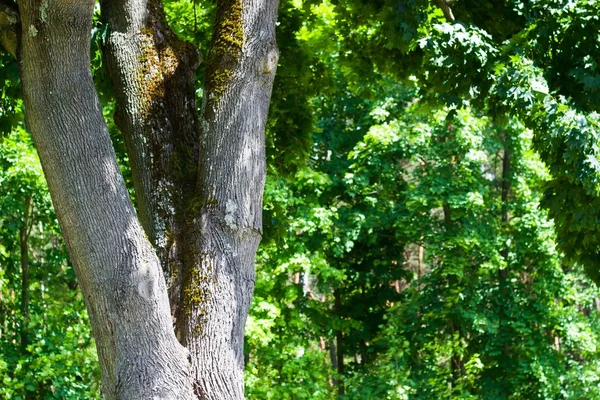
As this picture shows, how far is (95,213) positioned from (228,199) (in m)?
0.71

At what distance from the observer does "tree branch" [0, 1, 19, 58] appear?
4258mm

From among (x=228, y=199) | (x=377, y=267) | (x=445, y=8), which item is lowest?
(x=228, y=199)

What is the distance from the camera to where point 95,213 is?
4.00m

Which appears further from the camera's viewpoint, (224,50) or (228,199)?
(224,50)

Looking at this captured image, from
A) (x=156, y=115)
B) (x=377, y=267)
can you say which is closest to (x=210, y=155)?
(x=156, y=115)

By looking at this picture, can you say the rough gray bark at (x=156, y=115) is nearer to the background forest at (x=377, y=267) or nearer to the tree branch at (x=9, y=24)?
the tree branch at (x=9, y=24)

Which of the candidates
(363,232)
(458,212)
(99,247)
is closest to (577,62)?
(99,247)

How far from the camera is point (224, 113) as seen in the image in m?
4.45

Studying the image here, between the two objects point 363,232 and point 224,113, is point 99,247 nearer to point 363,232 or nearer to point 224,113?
point 224,113

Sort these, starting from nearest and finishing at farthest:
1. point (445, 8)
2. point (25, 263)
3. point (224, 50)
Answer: point (224, 50) → point (445, 8) → point (25, 263)

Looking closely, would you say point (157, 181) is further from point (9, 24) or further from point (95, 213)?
point (9, 24)

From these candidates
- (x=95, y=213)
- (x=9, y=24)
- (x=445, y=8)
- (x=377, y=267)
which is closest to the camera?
(x=95, y=213)

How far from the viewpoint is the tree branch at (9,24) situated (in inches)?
168

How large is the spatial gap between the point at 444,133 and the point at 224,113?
1210 cm
